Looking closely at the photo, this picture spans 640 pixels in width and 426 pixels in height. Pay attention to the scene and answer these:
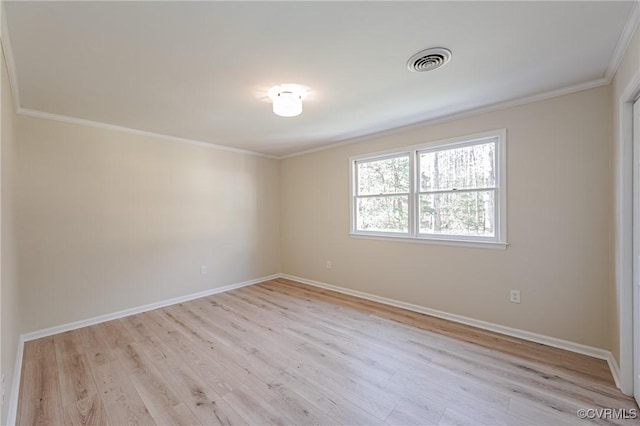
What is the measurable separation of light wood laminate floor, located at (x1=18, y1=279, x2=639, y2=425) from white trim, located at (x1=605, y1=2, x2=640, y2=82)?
2.40 metres

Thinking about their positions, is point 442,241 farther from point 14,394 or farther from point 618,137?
point 14,394

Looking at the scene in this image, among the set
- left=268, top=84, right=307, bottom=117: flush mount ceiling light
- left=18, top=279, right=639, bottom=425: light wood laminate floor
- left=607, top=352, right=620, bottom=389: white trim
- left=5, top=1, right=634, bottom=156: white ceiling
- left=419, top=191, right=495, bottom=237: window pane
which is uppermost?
left=5, top=1, right=634, bottom=156: white ceiling

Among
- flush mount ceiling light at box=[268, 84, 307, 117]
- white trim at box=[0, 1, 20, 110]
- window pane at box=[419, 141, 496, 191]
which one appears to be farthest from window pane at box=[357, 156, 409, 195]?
white trim at box=[0, 1, 20, 110]

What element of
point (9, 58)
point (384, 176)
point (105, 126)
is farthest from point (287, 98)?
point (105, 126)

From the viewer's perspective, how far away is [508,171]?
113 inches

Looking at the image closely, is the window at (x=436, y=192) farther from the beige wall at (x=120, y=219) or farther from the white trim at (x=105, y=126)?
the white trim at (x=105, y=126)

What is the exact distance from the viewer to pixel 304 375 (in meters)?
2.22

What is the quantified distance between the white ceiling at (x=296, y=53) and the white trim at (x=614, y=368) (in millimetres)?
2351

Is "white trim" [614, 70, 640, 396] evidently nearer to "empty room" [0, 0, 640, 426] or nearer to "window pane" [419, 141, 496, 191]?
"empty room" [0, 0, 640, 426]

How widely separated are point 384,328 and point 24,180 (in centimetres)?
416

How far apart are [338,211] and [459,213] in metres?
1.84

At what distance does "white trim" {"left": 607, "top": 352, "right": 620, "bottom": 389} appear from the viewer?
206 cm

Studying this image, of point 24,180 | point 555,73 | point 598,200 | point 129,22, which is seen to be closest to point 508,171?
point 598,200

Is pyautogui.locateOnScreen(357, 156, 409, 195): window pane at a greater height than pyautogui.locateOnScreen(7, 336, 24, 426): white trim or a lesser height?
greater
